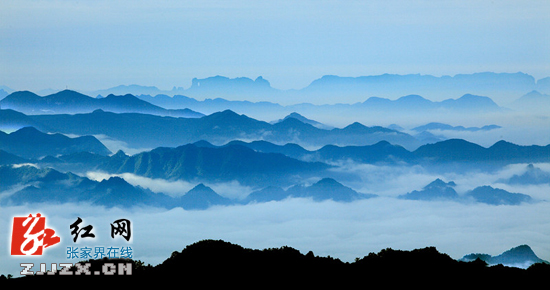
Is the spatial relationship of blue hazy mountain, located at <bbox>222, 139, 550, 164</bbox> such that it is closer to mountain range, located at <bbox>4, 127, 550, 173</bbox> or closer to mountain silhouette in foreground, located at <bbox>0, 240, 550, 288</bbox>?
mountain range, located at <bbox>4, 127, 550, 173</bbox>

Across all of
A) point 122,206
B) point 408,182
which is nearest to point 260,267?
point 122,206

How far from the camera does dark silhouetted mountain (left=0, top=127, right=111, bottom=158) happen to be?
9769 cm

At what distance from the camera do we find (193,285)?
50.2ft

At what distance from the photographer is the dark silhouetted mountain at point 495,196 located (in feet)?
311

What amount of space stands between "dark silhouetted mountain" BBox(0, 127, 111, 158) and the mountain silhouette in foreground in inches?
3491

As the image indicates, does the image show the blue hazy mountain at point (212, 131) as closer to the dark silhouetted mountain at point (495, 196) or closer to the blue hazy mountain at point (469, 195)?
the blue hazy mountain at point (469, 195)

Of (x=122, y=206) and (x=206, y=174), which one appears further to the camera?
(x=206, y=174)

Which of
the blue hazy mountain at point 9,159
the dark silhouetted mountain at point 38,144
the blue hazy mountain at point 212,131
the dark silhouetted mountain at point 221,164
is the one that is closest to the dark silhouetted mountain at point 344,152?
the dark silhouetted mountain at point 221,164

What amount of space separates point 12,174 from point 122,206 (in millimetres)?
18356

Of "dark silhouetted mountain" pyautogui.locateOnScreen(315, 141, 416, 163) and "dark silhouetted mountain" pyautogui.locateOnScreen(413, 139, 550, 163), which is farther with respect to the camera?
"dark silhouetted mountain" pyautogui.locateOnScreen(315, 141, 416, 163)

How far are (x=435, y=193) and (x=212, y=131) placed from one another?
45653 millimetres

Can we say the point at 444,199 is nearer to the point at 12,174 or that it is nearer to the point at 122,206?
the point at 122,206

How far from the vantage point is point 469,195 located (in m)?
98.1

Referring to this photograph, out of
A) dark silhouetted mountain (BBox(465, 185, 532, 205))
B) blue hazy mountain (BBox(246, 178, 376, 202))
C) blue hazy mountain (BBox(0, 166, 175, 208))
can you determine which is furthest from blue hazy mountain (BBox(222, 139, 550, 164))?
blue hazy mountain (BBox(0, 166, 175, 208))
